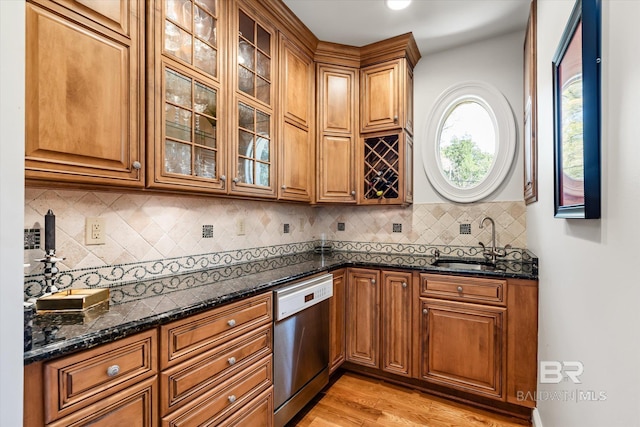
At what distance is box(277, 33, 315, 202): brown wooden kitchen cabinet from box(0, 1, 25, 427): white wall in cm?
159

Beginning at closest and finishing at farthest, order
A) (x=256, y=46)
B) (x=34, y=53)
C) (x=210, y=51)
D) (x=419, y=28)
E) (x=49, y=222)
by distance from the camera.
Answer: (x=34, y=53) → (x=49, y=222) → (x=210, y=51) → (x=256, y=46) → (x=419, y=28)

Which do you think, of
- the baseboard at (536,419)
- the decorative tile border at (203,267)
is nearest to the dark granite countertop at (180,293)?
the decorative tile border at (203,267)

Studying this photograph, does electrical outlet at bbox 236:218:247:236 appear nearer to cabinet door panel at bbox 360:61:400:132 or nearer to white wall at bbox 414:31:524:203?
cabinet door panel at bbox 360:61:400:132

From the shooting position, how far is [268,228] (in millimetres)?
2559

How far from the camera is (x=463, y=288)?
2105 mm

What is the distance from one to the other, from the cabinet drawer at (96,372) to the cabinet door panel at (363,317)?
1633 mm

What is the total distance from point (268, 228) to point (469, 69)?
2221 millimetres

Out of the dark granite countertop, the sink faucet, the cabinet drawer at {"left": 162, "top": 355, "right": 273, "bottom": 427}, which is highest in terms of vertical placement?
the sink faucet

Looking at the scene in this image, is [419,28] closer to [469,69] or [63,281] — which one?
[469,69]

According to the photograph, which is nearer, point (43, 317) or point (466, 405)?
point (43, 317)

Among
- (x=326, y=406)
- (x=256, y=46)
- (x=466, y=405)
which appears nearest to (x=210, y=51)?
(x=256, y=46)

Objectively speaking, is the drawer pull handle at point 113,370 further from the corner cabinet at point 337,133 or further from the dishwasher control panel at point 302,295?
the corner cabinet at point 337,133

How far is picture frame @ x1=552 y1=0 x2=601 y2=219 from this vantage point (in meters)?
0.82

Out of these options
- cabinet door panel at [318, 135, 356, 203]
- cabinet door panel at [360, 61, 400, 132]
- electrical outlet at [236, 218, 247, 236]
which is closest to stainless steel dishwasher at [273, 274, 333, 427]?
electrical outlet at [236, 218, 247, 236]
